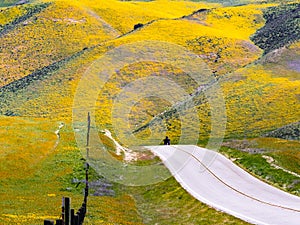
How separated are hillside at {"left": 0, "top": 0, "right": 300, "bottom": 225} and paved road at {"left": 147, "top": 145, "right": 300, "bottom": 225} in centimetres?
141

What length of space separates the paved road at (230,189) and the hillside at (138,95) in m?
1.41

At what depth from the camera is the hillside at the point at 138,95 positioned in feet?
170

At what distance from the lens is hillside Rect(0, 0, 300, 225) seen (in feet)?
170

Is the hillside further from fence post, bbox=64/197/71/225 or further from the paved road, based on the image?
fence post, bbox=64/197/71/225

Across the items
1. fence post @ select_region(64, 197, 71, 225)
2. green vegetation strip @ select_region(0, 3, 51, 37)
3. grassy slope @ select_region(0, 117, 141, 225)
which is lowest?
green vegetation strip @ select_region(0, 3, 51, 37)

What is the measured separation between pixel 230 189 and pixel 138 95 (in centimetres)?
6782

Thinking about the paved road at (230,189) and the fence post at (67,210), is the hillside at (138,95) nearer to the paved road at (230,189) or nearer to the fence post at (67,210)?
the paved road at (230,189)

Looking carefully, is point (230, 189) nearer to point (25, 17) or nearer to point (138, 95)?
point (138, 95)

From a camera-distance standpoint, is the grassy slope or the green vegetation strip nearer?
the grassy slope

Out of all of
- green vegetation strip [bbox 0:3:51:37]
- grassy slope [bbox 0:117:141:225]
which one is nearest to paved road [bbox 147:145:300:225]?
grassy slope [bbox 0:117:141:225]

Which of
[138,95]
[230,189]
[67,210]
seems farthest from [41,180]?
[138,95]

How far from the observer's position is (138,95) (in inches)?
4636

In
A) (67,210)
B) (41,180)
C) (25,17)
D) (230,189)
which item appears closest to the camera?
(67,210)

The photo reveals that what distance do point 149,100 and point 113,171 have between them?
54.0 m
